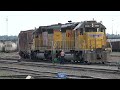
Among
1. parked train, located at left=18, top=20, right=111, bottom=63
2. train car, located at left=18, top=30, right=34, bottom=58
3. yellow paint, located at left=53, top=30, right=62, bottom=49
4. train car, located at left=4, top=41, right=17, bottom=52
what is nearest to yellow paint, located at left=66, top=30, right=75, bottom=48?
parked train, located at left=18, top=20, right=111, bottom=63

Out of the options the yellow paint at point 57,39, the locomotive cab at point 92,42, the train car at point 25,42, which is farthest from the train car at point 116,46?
the locomotive cab at point 92,42

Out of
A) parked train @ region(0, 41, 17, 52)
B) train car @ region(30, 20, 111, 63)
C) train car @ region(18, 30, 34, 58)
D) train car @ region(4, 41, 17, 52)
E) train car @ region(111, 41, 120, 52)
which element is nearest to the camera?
train car @ region(30, 20, 111, 63)

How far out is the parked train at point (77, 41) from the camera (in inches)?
869

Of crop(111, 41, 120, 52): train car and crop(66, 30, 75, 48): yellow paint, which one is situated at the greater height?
crop(66, 30, 75, 48): yellow paint

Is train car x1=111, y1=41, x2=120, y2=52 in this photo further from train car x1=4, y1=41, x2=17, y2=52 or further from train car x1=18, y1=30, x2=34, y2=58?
train car x1=4, y1=41, x2=17, y2=52

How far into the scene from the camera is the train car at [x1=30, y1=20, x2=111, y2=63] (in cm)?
2200

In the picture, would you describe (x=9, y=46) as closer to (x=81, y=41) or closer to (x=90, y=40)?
(x=81, y=41)

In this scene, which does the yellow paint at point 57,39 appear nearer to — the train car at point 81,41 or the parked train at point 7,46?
the train car at point 81,41

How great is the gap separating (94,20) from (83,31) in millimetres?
1490

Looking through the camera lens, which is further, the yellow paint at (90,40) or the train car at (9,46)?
the train car at (9,46)

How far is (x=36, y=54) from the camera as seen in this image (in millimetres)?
29266
